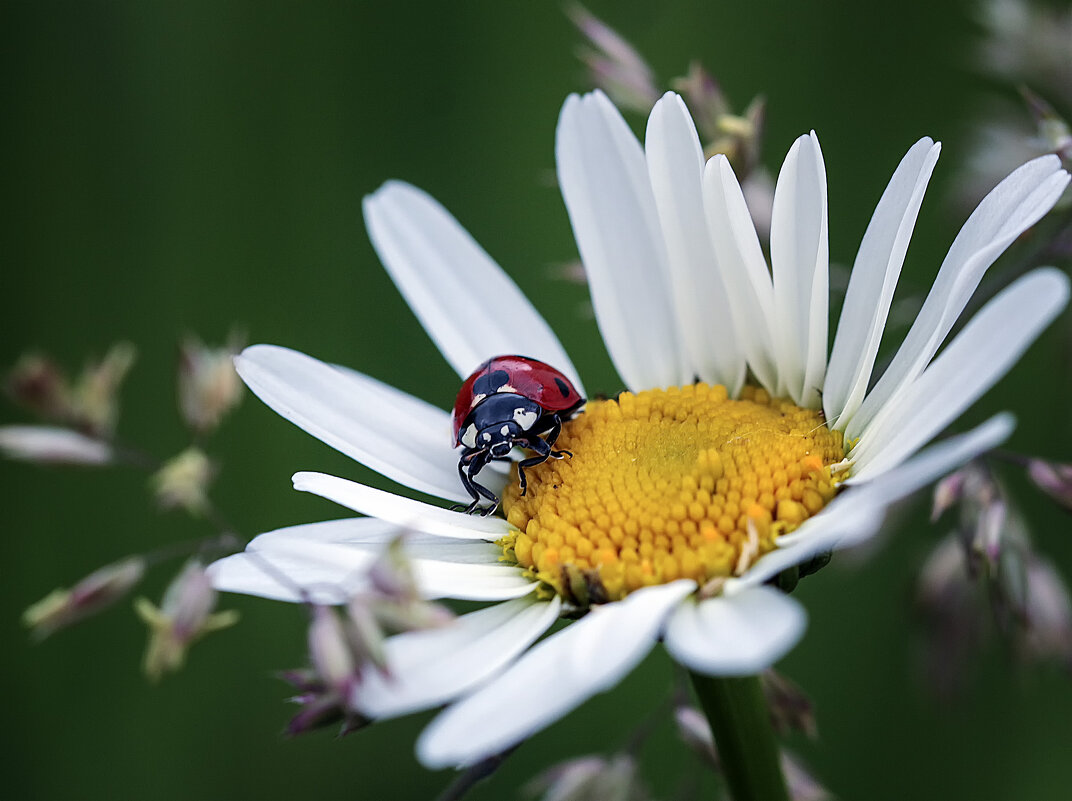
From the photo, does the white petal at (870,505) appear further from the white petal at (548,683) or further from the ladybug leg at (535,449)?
the ladybug leg at (535,449)

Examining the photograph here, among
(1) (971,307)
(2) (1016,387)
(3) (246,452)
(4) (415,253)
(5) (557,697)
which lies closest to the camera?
(5) (557,697)

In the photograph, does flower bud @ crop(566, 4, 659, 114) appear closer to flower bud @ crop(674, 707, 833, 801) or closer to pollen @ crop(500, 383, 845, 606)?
pollen @ crop(500, 383, 845, 606)

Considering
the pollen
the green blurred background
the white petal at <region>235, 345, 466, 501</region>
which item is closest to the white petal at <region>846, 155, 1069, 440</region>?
the pollen

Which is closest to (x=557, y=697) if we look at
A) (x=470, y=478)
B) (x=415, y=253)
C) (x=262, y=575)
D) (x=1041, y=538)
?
(x=262, y=575)

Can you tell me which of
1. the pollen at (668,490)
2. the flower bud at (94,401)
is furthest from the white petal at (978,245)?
the flower bud at (94,401)

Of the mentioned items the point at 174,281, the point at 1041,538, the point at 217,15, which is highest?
the point at 217,15

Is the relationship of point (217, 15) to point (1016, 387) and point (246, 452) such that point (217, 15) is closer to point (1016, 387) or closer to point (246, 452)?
point (246, 452)
